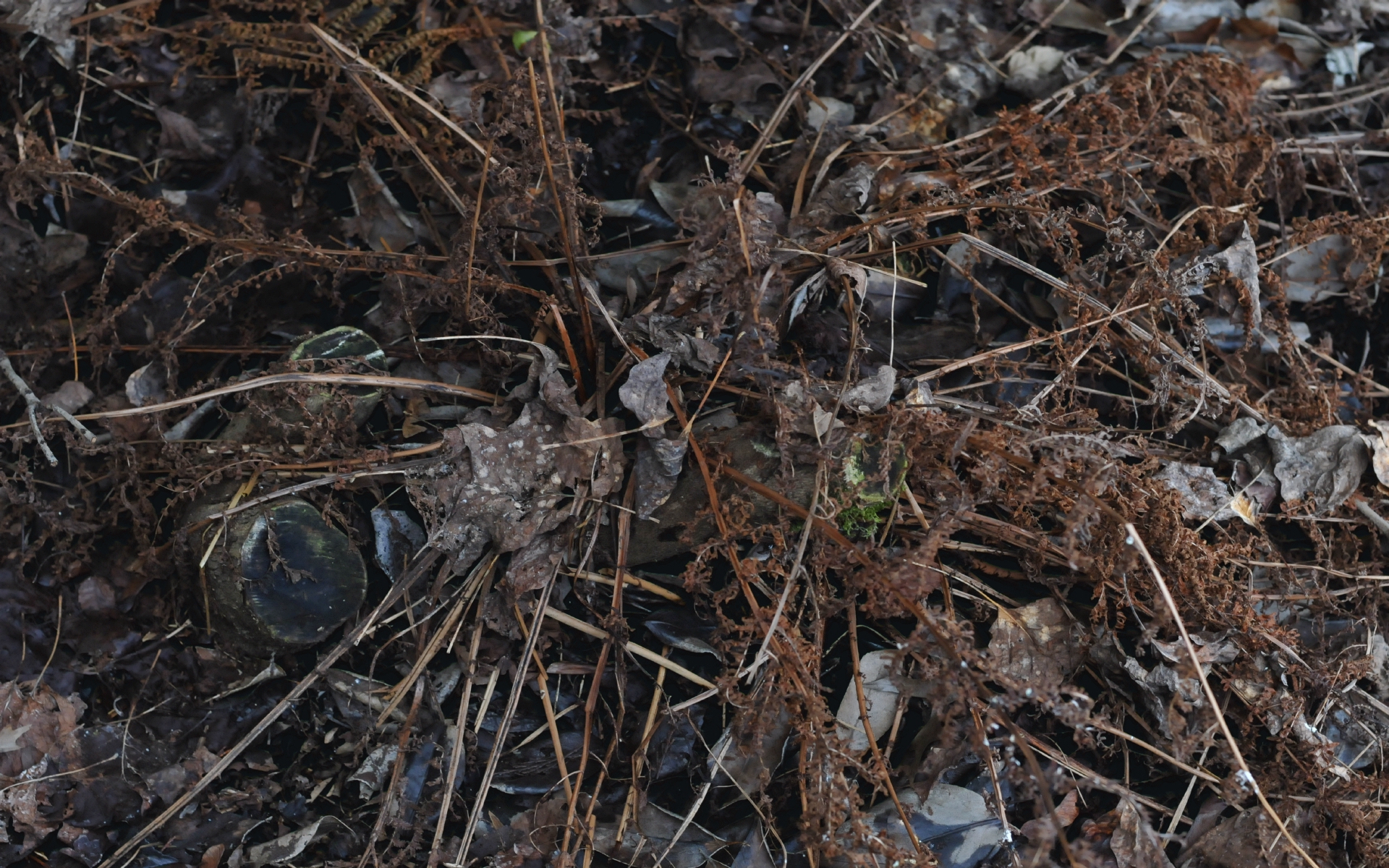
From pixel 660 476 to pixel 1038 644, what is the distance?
993mm

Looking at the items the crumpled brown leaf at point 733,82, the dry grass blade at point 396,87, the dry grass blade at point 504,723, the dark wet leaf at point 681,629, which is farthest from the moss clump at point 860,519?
the crumpled brown leaf at point 733,82

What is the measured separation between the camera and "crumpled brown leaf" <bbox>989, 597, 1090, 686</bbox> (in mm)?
1975

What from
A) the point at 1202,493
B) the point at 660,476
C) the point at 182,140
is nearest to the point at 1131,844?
the point at 1202,493

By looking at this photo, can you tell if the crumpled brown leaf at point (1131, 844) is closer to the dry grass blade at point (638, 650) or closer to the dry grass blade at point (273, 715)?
the dry grass blade at point (638, 650)

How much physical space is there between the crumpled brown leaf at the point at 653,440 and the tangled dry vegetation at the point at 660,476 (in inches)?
0.5

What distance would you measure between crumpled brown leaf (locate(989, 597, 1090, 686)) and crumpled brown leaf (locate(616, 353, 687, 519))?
33.9 inches

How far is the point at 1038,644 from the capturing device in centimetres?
201

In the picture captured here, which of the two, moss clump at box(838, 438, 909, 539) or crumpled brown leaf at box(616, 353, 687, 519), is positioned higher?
crumpled brown leaf at box(616, 353, 687, 519)

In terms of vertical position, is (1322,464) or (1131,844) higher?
(1322,464)

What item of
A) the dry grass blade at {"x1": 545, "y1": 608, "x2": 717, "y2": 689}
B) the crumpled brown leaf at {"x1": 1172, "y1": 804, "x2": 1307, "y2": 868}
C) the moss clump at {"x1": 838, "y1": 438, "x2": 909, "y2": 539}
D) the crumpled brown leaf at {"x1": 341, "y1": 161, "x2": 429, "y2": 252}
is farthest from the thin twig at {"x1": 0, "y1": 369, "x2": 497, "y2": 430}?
the crumpled brown leaf at {"x1": 1172, "y1": 804, "x2": 1307, "y2": 868}

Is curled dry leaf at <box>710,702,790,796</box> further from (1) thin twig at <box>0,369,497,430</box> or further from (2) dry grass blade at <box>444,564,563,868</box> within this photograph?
(1) thin twig at <box>0,369,497,430</box>

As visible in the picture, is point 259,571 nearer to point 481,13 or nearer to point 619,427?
point 619,427

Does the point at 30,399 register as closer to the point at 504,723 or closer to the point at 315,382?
the point at 315,382

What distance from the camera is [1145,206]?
2.41 meters
